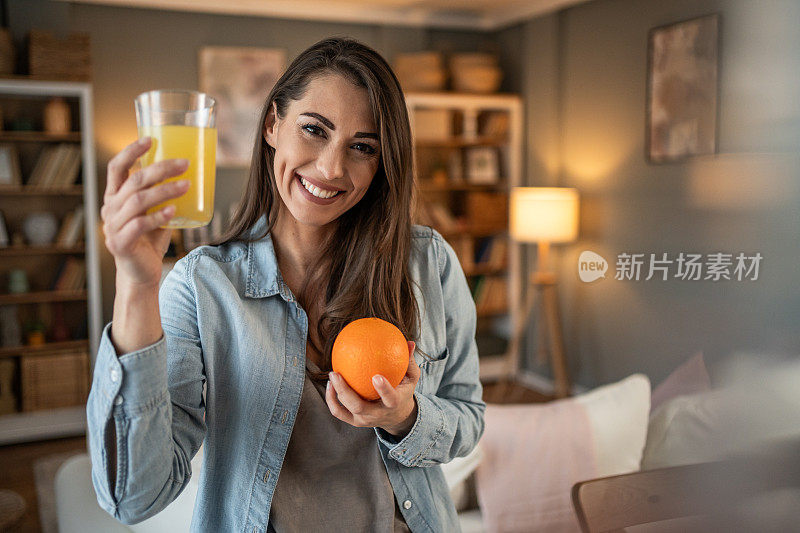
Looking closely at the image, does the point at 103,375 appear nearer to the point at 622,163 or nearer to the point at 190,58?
the point at 622,163

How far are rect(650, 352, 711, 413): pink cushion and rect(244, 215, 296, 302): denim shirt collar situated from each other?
621 mm

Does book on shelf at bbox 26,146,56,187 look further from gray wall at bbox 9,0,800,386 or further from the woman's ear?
the woman's ear

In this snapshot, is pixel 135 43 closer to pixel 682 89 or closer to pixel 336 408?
pixel 682 89

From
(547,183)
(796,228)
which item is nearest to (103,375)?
(796,228)

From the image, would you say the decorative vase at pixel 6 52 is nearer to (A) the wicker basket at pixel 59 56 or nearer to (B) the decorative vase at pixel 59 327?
(A) the wicker basket at pixel 59 56

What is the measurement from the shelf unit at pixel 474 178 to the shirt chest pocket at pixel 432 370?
302cm

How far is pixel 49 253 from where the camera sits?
3756 millimetres

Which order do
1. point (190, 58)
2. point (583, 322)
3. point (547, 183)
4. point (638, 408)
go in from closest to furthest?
point (638, 408)
point (583, 322)
point (547, 183)
point (190, 58)

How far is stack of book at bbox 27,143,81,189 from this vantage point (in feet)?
11.8

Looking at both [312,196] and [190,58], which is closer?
[312,196]

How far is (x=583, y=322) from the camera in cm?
168

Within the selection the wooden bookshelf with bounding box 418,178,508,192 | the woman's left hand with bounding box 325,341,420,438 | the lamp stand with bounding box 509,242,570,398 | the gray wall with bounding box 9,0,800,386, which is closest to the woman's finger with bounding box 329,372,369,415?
the woman's left hand with bounding box 325,341,420,438

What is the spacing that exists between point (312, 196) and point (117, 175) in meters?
0.29

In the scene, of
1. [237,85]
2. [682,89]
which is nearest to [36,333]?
[237,85]
